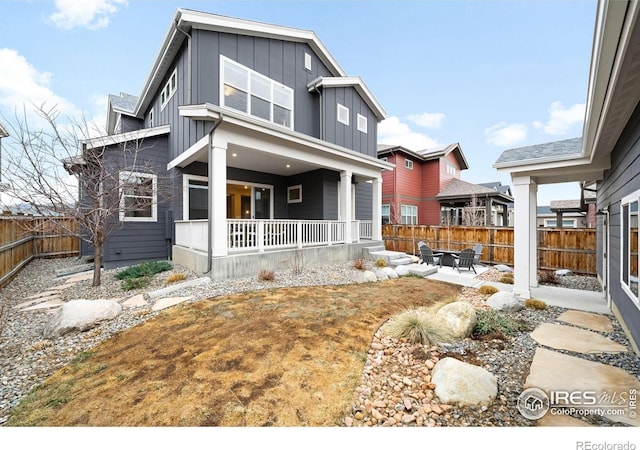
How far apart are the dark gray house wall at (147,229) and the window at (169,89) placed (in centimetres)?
155

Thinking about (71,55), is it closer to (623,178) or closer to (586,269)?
(623,178)

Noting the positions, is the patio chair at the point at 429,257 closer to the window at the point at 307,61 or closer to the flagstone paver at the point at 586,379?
the flagstone paver at the point at 586,379

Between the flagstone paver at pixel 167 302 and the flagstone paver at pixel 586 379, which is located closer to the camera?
the flagstone paver at pixel 586 379

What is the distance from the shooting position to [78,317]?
3.51 metres

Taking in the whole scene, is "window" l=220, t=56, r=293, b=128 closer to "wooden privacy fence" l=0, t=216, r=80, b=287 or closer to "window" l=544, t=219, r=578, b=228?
"wooden privacy fence" l=0, t=216, r=80, b=287

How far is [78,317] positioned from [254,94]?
7247mm

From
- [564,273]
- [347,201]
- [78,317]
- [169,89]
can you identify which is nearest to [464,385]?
[78,317]

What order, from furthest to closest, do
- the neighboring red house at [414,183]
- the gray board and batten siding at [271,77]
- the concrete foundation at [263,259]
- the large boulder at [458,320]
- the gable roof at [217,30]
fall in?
the neighboring red house at [414,183] < the gray board and batten siding at [271,77] < the gable roof at [217,30] < the concrete foundation at [263,259] < the large boulder at [458,320]

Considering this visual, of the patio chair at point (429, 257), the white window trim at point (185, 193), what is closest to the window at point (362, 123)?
the patio chair at point (429, 257)

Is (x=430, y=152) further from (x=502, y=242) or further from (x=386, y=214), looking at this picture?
(x=502, y=242)

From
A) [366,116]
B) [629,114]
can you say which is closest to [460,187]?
[366,116]

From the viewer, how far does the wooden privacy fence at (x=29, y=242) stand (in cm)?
611

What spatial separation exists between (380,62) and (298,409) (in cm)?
1258

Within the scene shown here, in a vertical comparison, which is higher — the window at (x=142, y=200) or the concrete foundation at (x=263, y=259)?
the window at (x=142, y=200)
